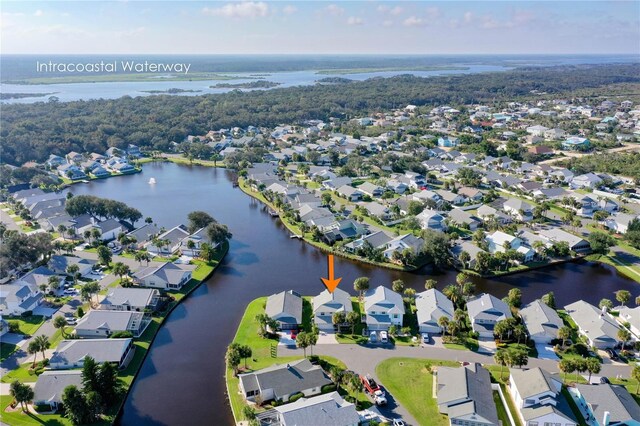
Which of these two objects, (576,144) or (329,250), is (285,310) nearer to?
(329,250)

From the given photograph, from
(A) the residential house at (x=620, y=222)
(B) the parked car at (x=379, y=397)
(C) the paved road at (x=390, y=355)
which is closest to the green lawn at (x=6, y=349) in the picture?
(C) the paved road at (x=390, y=355)

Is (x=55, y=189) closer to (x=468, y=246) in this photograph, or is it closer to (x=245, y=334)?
(x=245, y=334)

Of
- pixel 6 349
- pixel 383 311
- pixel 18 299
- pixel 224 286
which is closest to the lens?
pixel 6 349

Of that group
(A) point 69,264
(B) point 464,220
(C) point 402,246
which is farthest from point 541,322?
(A) point 69,264

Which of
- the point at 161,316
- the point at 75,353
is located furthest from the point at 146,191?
the point at 75,353

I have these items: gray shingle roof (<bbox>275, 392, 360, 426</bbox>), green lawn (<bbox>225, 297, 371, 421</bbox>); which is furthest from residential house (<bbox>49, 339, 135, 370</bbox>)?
gray shingle roof (<bbox>275, 392, 360, 426</bbox>)

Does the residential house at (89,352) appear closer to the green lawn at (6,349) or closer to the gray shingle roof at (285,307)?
the green lawn at (6,349)
